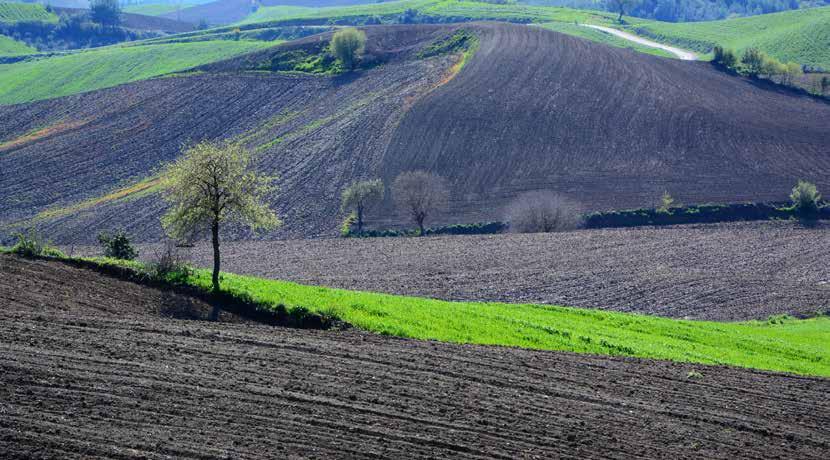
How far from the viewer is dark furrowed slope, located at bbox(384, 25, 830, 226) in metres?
75.8

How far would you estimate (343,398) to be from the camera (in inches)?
859

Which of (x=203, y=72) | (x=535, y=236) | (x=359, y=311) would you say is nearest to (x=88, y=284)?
(x=359, y=311)

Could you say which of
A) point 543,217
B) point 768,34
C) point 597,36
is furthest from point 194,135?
point 768,34

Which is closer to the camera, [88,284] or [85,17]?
[88,284]

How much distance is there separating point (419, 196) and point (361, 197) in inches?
172

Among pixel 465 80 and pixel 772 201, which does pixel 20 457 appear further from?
pixel 465 80

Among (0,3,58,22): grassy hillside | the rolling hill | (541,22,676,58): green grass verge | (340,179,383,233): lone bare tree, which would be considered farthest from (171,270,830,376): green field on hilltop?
(0,3,58,22): grassy hillside

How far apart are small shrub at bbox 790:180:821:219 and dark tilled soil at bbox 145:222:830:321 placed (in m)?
3.63

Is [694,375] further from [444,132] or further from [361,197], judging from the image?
[444,132]

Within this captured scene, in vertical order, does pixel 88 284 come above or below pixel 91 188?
above

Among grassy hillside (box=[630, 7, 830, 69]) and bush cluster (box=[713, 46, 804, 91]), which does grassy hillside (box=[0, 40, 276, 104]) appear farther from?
grassy hillside (box=[630, 7, 830, 69])

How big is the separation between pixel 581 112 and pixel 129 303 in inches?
2531

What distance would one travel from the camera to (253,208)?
115ft

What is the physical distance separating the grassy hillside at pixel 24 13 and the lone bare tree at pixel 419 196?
453 ft
